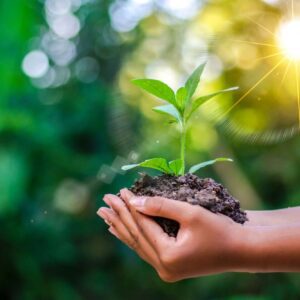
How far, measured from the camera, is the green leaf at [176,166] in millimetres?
733

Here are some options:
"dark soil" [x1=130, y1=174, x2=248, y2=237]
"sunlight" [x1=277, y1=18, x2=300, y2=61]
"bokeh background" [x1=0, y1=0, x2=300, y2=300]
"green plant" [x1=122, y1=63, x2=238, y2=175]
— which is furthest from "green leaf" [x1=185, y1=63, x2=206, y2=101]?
"bokeh background" [x1=0, y1=0, x2=300, y2=300]

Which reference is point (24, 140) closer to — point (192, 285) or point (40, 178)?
point (40, 178)

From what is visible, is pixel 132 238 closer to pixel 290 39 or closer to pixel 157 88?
pixel 157 88

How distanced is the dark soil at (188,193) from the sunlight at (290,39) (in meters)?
0.50

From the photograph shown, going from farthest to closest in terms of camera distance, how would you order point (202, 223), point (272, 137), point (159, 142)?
point (159, 142) → point (272, 137) → point (202, 223)

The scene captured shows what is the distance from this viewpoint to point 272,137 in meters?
2.24

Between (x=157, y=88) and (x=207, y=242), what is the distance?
21 cm

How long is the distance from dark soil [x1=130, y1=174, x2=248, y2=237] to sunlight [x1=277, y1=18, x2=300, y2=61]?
19.8 inches

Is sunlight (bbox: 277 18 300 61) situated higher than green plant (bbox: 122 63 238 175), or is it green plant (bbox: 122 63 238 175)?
sunlight (bbox: 277 18 300 61)

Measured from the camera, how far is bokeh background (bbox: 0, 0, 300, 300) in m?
2.28

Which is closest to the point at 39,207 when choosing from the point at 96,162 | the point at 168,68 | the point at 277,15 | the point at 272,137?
the point at 96,162

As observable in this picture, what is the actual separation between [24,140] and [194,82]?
1863 millimetres

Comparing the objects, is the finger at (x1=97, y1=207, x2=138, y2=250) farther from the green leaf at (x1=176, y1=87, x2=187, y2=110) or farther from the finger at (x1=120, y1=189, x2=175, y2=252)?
the green leaf at (x1=176, y1=87, x2=187, y2=110)

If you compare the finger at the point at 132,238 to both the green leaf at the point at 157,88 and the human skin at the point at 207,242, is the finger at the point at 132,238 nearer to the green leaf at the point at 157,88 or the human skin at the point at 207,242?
the human skin at the point at 207,242
